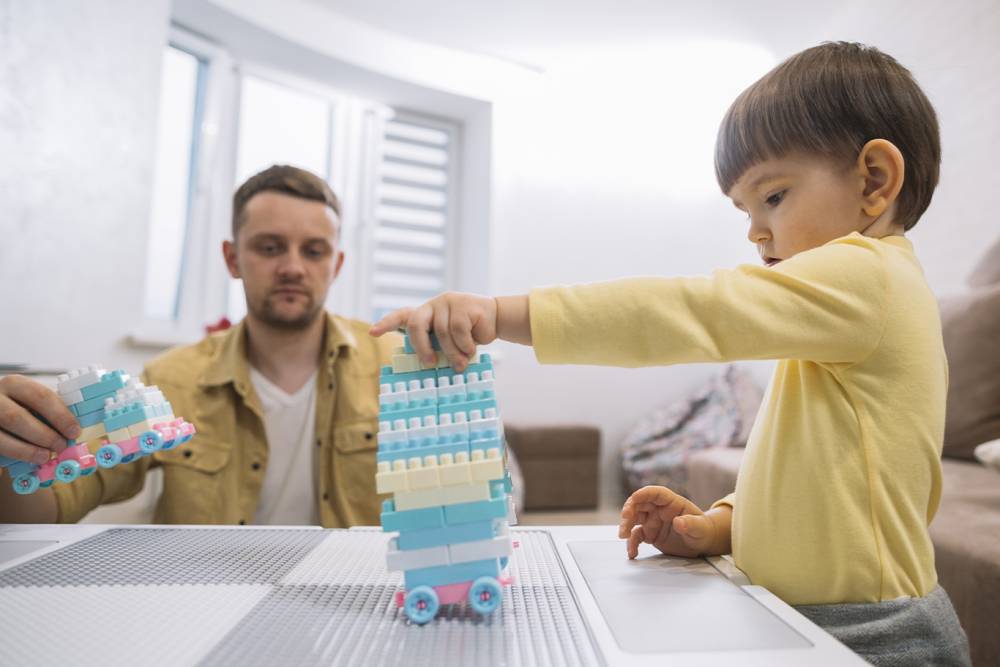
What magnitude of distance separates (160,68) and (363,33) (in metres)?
1.19

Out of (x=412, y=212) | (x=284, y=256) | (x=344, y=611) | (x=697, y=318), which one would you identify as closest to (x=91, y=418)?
(x=344, y=611)

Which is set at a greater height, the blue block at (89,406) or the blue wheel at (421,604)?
the blue block at (89,406)

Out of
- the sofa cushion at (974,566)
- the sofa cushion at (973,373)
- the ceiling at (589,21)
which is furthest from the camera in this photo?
the ceiling at (589,21)

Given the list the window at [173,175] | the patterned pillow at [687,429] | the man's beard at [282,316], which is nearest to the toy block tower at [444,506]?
the man's beard at [282,316]

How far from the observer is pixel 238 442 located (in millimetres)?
1321

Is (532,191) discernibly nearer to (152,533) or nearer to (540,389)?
(540,389)

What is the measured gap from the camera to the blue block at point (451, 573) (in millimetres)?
463

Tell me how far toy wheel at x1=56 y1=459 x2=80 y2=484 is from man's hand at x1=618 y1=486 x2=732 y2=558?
0.56 metres

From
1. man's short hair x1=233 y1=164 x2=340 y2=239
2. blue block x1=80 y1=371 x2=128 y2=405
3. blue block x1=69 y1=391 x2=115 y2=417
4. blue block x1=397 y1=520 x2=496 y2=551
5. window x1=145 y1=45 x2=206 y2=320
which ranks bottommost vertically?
blue block x1=397 y1=520 x2=496 y2=551

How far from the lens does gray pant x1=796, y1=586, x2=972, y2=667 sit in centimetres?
55

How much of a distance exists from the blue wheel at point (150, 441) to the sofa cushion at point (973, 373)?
70.8 inches

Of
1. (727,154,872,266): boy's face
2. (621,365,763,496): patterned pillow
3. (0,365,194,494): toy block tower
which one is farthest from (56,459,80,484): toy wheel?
(621,365,763,496): patterned pillow

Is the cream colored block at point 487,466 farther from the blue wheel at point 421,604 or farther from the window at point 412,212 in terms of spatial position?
the window at point 412,212

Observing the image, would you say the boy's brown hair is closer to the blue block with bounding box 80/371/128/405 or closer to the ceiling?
the blue block with bounding box 80/371/128/405
